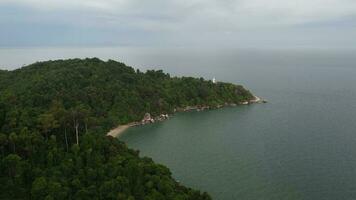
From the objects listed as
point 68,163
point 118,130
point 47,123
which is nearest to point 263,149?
point 118,130

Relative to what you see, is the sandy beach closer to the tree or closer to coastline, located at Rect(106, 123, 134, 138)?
coastline, located at Rect(106, 123, 134, 138)

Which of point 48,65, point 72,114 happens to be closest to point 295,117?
point 72,114

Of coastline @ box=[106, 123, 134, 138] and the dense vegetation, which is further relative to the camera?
coastline @ box=[106, 123, 134, 138]

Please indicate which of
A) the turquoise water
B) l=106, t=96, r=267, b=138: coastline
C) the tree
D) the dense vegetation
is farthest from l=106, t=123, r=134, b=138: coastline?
the tree

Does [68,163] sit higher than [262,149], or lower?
higher

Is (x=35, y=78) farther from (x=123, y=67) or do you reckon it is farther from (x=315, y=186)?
(x=315, y=186)

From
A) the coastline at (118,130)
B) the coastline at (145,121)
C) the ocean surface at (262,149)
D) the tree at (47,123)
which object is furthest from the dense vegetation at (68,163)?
the ocean surface at (262,149)

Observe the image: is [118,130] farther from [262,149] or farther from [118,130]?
[262,149]

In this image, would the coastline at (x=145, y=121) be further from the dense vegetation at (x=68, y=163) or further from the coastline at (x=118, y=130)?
the dense vegetation at (x=68, y=163)
